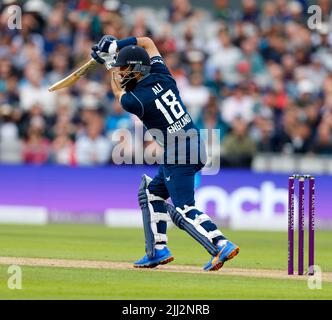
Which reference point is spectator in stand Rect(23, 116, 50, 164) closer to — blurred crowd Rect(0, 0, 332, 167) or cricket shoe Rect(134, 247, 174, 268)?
blurred crowd Rect(0, 0, 332, 167)

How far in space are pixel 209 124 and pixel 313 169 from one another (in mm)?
2088

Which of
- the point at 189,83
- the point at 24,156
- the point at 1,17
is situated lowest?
the point at 24,156

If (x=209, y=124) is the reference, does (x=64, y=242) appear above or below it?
below

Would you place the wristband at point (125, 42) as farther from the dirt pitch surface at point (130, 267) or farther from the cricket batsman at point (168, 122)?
the dirt pitch surface at point (130, 267)

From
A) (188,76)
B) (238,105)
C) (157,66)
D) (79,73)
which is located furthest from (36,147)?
(157,66)

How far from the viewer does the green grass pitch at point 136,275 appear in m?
10.1

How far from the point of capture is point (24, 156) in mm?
19969

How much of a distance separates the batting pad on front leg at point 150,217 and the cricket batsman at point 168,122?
0.64ft

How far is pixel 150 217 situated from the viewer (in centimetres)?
1195

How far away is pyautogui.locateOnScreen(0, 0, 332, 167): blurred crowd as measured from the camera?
19.9 m

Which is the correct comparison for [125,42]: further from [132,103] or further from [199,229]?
[199,229]
